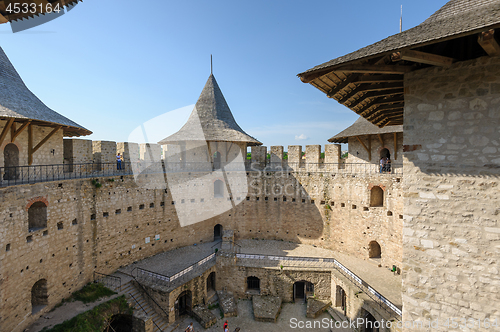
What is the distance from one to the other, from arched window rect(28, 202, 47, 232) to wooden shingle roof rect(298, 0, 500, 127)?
444 inches

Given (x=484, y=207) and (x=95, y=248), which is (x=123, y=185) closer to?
(x=95, y=248)

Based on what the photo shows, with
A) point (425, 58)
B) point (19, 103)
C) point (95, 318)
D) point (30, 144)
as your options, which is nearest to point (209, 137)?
point (30, 144)

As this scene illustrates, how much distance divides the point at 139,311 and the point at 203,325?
3.05 meters

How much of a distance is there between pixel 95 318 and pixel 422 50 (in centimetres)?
1323

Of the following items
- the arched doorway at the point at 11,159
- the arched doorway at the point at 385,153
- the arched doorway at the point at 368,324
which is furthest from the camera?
the arched doorway at the point at 385,153

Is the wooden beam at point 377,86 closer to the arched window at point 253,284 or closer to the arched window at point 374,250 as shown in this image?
the arched window at point 374,250

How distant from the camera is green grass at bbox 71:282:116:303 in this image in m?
10.3

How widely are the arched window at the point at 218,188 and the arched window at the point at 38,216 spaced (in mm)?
9671

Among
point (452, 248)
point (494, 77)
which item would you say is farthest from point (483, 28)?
point (452, 248)

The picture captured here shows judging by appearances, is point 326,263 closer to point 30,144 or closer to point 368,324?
point 368,324

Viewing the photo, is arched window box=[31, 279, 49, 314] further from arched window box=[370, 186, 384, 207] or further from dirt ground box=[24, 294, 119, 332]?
arched window box=[370, 186, 384, 207]

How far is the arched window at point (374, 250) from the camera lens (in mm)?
14039

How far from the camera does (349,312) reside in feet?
37.5

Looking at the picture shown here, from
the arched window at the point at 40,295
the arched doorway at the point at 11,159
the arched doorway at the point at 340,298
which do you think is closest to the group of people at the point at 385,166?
the arched doorway at the point at 340,298
